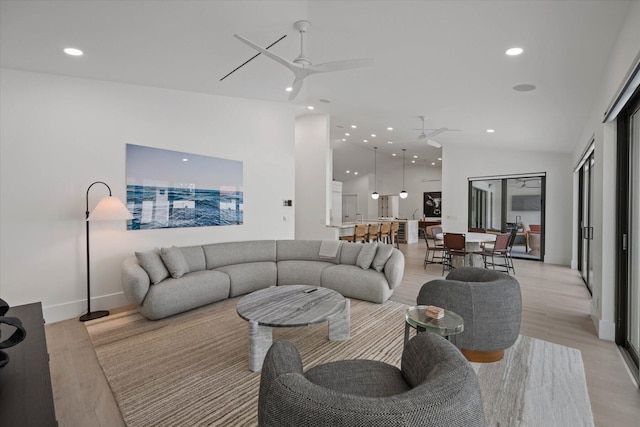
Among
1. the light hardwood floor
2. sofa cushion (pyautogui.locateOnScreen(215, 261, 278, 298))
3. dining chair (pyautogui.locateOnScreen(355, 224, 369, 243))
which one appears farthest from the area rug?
dining chair (pyautogui.locateOnScreen(355, 224, 369, 243))

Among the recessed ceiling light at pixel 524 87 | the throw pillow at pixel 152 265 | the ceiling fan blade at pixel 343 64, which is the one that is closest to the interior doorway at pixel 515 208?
the recessed ceiling light at pixel 524 87

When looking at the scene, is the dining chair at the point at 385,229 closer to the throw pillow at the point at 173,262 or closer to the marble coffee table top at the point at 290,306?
the marble coffee table top at the point at 290,306

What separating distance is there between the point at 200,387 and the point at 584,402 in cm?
270

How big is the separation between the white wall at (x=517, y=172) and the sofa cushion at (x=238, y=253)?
592 centimetres

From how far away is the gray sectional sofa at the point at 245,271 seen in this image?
367 cm

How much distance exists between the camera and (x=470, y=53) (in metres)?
3.28

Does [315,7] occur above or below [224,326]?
above

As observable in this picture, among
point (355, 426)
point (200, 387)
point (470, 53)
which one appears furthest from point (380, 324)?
point (470, 53)

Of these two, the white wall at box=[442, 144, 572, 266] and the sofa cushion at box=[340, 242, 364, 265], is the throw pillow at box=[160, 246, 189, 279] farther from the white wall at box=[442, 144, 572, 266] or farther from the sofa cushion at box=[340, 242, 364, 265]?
the white wall at box=[442, 144, 572, 266]

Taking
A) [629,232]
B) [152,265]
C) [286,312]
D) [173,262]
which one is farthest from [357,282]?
[629,232]

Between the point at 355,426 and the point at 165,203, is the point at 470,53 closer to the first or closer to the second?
the point at 355,426

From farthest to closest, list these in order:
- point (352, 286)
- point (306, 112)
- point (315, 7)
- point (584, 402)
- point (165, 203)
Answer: point (306, 112) < point (165, 203) < point (352, 286) < point (315, 7) < point (584, 402)

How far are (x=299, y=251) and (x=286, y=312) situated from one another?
251 centimetres

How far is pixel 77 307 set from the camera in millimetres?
3934
